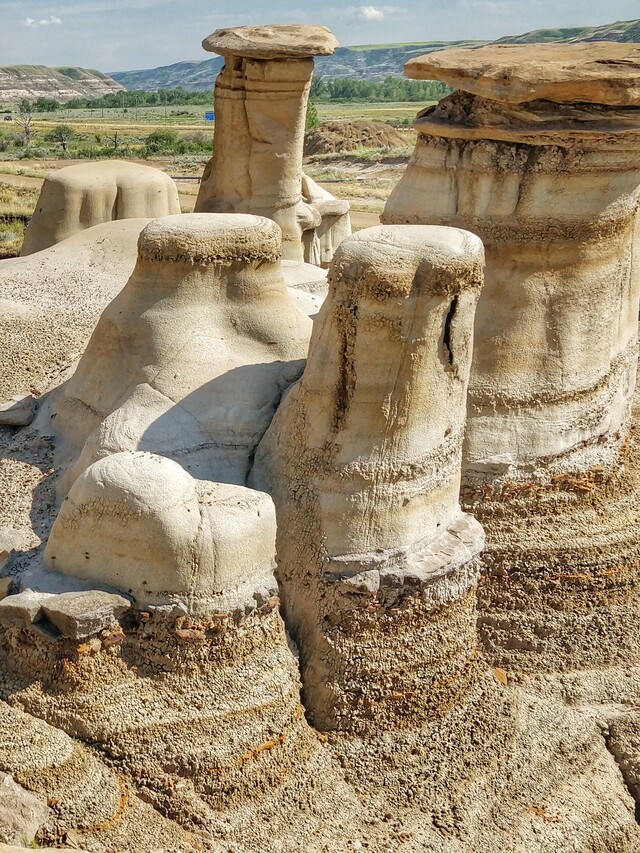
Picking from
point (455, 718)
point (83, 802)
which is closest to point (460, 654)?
point (455, 718)

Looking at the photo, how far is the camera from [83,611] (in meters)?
5.00

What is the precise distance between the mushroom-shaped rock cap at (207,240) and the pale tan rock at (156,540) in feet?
5.25

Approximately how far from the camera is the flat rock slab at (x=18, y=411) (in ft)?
24.2

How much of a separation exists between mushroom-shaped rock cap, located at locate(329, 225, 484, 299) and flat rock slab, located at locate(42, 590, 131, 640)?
1913 millimetres

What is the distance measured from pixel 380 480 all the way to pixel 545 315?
191 cm

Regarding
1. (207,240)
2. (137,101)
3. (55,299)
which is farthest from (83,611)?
(137,101)

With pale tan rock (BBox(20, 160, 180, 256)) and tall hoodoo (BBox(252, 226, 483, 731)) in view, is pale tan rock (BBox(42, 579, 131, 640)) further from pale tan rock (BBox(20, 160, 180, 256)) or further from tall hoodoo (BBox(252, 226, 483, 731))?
pale tan rock (BBox(20, 160, 180, 256))

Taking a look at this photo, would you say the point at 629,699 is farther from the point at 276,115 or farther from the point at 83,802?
the point at 276,115

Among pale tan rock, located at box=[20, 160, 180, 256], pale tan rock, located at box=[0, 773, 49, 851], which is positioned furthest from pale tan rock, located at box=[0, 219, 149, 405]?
pale tan rock, located at box=[0, 773, 49, 851]

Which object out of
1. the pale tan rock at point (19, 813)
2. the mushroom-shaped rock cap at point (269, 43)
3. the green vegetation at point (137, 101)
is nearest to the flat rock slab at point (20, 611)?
the pale tan rock at point (19, 813)

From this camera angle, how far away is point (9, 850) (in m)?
4.56

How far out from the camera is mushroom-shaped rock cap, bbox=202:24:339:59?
11195 mm

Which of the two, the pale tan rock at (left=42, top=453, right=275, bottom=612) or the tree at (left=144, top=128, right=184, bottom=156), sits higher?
the pale tan rock at (left=42, top=453, right=275, bottom=612)

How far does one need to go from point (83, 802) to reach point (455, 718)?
6.90 ft
